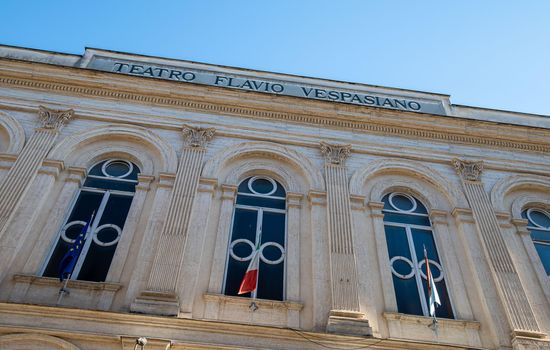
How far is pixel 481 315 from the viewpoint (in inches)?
438

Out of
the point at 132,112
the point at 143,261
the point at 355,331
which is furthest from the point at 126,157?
the point at 355,331

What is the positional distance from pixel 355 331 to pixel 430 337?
6.03 ft

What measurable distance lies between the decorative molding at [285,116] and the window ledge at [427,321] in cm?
653

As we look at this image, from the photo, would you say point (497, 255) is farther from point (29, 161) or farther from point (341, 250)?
point (29, 161)

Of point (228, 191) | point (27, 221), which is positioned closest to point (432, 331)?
point (228, 191)

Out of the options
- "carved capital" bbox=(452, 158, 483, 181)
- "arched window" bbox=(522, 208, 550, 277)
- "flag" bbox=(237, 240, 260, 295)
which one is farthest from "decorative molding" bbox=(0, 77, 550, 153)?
"flag" bbox=(237, 240, 260, 295)

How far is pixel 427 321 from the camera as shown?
1077 cm

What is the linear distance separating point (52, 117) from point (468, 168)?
1276 cm

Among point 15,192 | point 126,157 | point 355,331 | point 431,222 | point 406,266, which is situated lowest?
point 355,331

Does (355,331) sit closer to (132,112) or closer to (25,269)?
(25,269)

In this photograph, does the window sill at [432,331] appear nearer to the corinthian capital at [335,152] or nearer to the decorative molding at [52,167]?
the corinthian capital at [335,152]

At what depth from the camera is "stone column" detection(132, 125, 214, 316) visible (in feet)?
33.0

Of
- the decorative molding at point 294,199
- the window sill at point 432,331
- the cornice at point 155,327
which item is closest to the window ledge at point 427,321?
the window sill at point 432,331

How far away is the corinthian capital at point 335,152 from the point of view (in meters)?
14.2
